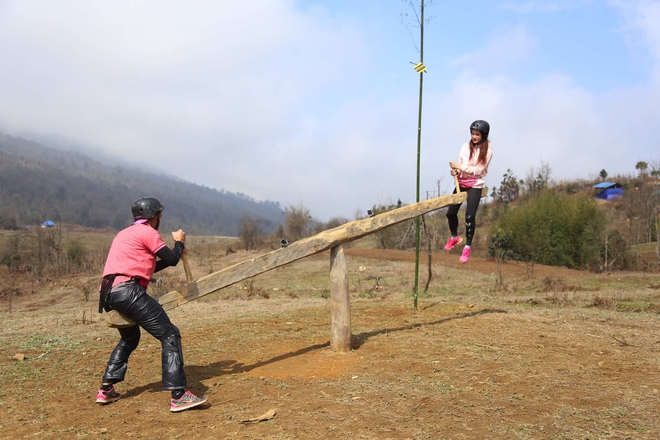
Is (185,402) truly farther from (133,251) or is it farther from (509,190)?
(509,190)

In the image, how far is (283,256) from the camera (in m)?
5.82

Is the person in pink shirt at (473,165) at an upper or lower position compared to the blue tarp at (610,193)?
lower

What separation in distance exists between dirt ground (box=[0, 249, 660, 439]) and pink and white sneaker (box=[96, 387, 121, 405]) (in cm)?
10

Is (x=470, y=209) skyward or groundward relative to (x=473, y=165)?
groundward

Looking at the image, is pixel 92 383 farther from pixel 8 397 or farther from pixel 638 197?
pixel 638 197

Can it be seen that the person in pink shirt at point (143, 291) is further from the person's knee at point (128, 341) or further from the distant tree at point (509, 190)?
the distant tree at point (509, 190)

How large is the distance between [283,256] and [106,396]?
235 centimetres

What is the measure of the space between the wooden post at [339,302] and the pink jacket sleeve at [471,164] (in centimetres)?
216

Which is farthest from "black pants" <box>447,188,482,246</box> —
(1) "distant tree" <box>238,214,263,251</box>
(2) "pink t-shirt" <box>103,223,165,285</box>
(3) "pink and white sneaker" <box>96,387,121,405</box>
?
(1) "distant tree" <box>238,214,263,251</box>

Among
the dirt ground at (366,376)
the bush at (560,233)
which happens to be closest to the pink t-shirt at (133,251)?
the dirt ground at (366,376)

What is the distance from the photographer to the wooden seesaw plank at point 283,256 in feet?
17.1

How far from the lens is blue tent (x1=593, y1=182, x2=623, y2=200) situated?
183 feet

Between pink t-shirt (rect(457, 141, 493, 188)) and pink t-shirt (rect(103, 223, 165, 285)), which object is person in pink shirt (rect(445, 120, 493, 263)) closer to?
pink t-shirt (rect(457, 141, 493, 188))

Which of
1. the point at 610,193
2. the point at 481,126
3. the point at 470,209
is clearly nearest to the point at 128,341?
the point at 470,209
